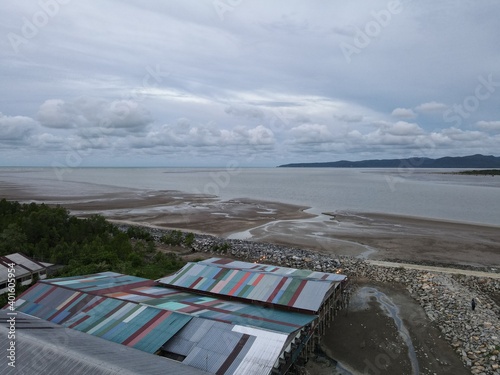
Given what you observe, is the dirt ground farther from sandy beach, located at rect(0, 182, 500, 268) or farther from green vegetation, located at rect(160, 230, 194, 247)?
green vegetation, located at rect(160, 230, 194, 247)

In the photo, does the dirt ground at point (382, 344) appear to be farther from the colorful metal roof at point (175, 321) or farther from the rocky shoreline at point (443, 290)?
the colorful metal roof at point (175, 321)

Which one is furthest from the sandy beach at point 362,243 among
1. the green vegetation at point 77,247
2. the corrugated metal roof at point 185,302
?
the green vegetation at point 77,247

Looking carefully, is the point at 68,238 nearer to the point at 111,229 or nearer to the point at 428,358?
the point at 111,229

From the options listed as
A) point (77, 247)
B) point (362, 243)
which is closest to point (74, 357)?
point (77, 247)

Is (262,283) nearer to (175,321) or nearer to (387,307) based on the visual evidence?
(175,321)

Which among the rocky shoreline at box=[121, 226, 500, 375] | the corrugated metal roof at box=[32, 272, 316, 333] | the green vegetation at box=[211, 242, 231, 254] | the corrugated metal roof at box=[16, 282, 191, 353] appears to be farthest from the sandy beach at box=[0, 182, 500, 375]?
the corrugated metal roof at box=[16, 282, 191, 353]

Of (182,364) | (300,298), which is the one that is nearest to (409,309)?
(300,298)
